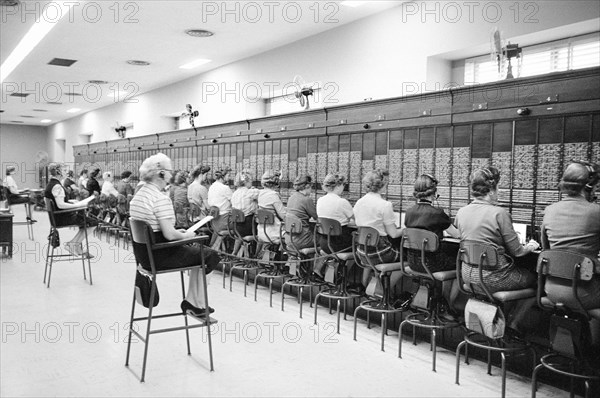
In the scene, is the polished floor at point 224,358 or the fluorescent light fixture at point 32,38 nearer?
the polished floor at point 224,358

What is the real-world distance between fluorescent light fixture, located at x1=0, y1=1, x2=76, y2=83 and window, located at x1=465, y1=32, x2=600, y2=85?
5.44 meters

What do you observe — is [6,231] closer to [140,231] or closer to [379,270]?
[140,231]

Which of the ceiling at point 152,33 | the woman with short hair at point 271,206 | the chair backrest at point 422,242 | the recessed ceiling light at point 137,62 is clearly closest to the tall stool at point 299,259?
the woman with short hair at point 271,206

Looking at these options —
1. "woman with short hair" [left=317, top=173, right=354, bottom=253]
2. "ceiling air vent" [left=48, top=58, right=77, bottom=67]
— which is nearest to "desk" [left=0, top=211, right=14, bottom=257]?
"ceiling air vent" [left=48, top=58, right=77, bottom=67]

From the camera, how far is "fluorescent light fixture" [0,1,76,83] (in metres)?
7.27

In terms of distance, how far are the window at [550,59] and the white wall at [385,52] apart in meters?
0.35

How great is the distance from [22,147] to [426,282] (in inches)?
978

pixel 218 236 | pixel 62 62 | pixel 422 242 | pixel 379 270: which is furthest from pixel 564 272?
pixel 62 62

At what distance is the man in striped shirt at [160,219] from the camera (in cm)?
348

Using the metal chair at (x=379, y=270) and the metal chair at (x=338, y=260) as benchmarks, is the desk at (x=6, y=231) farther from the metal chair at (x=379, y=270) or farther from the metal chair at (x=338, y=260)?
the metal chair at (x=379, y=270)

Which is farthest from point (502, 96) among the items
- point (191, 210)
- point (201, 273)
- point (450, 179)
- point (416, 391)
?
point (191, 210)

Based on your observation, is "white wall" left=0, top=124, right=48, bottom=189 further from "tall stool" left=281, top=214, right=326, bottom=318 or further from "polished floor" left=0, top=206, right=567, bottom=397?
"tall stool" left=281, top=214, right=326, bottom=318

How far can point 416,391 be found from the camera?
11.3 ft

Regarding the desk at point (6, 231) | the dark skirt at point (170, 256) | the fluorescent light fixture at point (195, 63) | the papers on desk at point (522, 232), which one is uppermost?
the fluorescent light fixture at point (195, 63)
